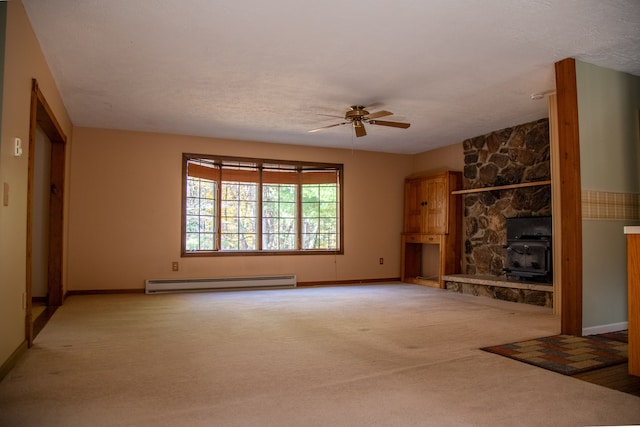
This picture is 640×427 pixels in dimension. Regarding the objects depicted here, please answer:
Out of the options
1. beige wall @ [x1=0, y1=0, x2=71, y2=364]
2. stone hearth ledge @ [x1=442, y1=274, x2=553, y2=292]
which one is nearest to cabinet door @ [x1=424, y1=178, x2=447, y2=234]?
stone hearth ledge @ [x1=442, y1=274, x2=553, y2=292]

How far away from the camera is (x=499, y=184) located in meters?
6.28

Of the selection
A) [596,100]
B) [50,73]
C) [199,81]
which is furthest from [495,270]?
[50,73]

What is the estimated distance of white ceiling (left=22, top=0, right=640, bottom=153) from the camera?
9.52 feet

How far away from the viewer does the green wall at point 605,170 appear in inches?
145

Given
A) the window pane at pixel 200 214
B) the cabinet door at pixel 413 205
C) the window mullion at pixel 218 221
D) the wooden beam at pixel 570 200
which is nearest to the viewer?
the wooden beam at pixel 570 200

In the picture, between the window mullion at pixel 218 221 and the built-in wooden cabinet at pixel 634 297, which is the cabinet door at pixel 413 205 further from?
the built-in wooden cabinet at pixel 634 297

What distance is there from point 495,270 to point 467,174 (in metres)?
1.60

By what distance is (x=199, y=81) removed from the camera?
4.25 meters

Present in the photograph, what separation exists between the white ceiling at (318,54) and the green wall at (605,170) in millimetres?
235

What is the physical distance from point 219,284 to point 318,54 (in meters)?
4.08

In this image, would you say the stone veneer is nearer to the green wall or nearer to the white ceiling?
the white ceiling

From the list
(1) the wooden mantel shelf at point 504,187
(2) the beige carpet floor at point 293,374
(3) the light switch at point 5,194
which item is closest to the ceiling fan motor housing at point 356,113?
(2) the beige carpet floor at point 293,374

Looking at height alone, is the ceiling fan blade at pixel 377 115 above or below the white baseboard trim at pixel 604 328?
above

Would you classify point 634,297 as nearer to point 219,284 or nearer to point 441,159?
point 441,159
